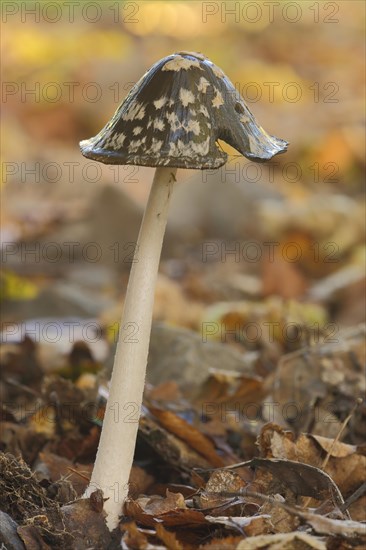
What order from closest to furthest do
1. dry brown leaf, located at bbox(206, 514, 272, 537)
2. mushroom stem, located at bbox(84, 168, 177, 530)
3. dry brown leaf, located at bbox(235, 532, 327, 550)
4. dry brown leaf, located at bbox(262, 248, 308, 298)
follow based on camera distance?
dry brown leaf, located at bbox(235, 532, 327, 550) → dry brown leaf, located at bbox(206, 514, 272, 537) → mushroom stem, located at bbox(84, 168, 177, 530) → dry brown leaf, located at bbox(262, 248, 308, 298)

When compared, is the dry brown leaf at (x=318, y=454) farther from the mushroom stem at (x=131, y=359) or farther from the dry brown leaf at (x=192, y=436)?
the mushroom stem at (x=131, y=359)

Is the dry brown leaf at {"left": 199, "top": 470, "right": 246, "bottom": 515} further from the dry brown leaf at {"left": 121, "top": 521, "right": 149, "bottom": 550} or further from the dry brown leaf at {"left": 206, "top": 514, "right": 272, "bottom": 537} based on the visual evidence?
the dry brown leaf at {"left": 121, "top": 521, "right": 149, "bottom": 550}

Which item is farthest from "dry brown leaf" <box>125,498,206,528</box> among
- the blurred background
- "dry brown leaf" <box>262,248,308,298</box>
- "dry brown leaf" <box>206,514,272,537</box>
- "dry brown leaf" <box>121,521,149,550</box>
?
"dry brown leaf" <box>262,248,308,298</box>

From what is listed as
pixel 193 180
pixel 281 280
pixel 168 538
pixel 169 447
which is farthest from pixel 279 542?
pixel 193 180

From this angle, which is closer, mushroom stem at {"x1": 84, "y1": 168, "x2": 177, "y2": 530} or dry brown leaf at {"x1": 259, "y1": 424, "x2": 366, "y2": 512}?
mushroom stem at {"x1": 84, "y1": 168, "x2": 177, "y2": 530}

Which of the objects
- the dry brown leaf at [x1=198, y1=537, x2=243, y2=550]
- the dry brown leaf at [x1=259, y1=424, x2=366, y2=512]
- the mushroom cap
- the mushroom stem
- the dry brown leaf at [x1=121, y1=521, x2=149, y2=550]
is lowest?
the dry brown leaf at [x1=121, y1=521, x2=149, y2=550]

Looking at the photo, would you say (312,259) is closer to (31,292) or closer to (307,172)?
(31,292)
